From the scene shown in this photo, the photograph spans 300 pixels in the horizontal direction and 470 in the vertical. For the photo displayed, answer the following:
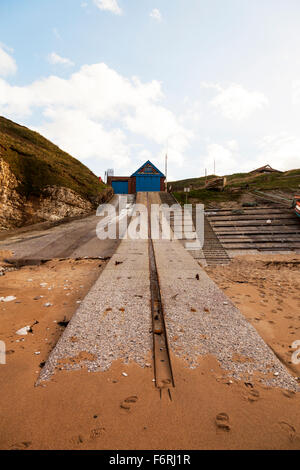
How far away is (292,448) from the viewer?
2.26 m

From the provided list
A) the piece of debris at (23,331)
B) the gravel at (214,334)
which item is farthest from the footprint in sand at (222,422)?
the piece of debris at (23,331)

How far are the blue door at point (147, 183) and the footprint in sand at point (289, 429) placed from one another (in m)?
38.1

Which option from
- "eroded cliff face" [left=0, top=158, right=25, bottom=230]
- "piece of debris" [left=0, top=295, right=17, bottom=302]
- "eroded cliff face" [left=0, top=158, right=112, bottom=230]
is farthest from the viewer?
"eroded cliff face" [left=0, top=158, right=112, bottom=230]

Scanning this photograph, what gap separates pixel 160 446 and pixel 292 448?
1.43m

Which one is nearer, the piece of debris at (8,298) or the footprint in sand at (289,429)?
the footprint in sand at (289,429)

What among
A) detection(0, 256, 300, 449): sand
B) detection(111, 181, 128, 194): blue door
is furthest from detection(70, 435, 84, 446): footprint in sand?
detection(111, 181, 128, 194): blue door

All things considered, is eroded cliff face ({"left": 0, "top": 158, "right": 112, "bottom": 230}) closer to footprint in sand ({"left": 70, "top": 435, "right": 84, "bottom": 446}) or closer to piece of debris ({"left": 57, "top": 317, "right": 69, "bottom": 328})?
piece of debris ({"left": 57, "top": 317, "right": 69, "bottom": 328})

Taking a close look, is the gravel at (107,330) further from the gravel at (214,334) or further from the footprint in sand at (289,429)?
the footprint in sand at (289,429)

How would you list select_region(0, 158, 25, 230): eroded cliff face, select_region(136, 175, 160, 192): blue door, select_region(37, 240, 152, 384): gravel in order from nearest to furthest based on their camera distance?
select_region(37, 240, 152, 384): gravel < select_region(0, 158, 25, 230): eroded cliff face < select_region(136, 175, 160, 192): blue door

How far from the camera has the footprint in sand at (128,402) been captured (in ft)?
8.97

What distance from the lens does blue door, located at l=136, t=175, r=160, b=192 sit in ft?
128

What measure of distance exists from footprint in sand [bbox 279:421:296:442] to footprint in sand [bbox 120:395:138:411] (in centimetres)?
183
